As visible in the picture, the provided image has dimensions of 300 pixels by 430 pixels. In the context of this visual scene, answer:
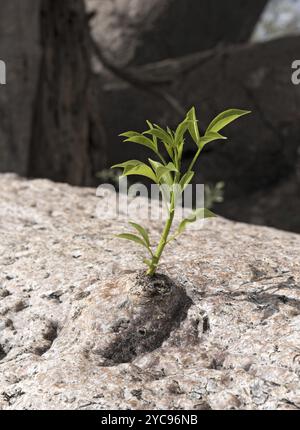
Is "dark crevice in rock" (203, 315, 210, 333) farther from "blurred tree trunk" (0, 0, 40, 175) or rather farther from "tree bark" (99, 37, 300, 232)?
"tree bark" (99, 37, 300, 232)

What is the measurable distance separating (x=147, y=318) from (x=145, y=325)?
0.02 m

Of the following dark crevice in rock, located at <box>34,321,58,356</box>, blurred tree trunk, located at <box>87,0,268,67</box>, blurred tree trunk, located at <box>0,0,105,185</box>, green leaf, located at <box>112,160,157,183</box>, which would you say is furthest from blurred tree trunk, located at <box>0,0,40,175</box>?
blurred tree trunk, located at <box>87,0,268,67</box>

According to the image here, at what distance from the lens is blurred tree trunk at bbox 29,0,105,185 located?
546 centimetres

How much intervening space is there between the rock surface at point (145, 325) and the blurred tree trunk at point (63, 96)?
10.3 feet

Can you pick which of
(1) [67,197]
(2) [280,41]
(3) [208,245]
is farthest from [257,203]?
(3) [208,245]

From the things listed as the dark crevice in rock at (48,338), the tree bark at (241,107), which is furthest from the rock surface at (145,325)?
the tree bark at (241,107)

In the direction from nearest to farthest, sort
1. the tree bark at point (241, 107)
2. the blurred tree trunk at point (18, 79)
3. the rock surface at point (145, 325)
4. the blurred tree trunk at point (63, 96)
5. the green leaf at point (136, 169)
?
the rock surface at point (145, 325) → the green leaf at point (136, 169) → the blurred tree trunk at point (18, 79) → the blurred tree trunk at point (63, 96) → the tree bark at point (241, 107)

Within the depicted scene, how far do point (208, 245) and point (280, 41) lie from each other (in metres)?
6.11

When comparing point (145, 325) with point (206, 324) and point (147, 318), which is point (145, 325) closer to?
point (147, 318)

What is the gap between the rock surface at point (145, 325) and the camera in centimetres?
155

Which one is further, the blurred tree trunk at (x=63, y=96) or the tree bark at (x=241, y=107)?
the tree bark at (x=241, y=107)

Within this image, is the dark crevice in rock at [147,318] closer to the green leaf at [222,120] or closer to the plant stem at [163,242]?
the plant stem at [163,242]

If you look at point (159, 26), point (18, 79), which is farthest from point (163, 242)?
point (159, 26)
